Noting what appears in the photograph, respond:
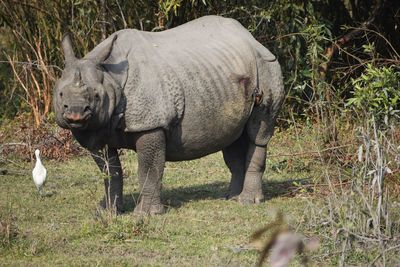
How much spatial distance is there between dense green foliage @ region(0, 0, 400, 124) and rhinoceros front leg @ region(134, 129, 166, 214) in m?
4.01

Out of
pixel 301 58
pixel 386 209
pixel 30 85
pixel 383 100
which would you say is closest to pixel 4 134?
pixel 30 85

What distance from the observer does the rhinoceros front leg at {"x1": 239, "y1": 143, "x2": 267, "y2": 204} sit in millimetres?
8297

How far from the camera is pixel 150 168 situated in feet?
24.6

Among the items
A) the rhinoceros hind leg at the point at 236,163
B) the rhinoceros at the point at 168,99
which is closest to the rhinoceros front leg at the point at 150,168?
the rhinoceros at the point at 168,99

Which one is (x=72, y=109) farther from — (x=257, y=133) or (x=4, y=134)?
(x=4, y=134)

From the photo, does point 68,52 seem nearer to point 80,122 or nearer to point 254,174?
point 80,122

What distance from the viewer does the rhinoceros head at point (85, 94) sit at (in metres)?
6.94

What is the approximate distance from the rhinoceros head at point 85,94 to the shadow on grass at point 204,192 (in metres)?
1.13

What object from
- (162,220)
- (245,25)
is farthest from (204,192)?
(245,25)

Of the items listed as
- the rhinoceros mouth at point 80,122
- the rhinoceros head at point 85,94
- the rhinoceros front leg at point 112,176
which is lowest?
the rhinoceros front leg at point 112,176

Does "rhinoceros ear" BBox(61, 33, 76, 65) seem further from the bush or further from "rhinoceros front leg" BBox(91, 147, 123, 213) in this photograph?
the bush

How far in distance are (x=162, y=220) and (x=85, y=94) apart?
3.65ft

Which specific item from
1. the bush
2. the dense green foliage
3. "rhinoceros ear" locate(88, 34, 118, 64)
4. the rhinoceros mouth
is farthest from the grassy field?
the dense green foliage

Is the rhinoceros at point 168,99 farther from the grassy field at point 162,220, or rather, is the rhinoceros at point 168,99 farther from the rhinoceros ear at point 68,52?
the grassy field at point 162,220
